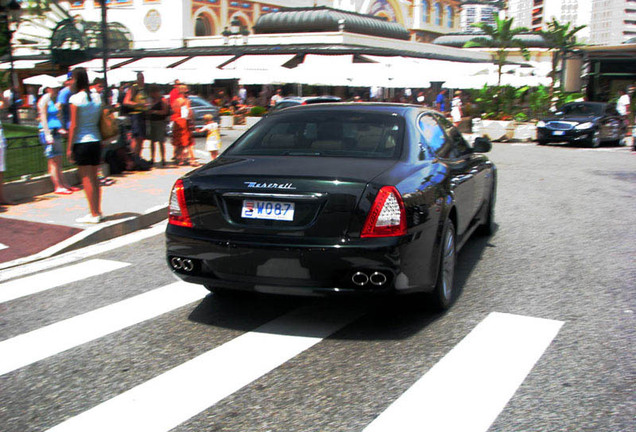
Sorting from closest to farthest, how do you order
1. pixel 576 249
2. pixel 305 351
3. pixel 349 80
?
pixel 305 351 → pixel 576 249 → pixel 349 80

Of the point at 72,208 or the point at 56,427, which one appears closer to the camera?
the point at 56,427

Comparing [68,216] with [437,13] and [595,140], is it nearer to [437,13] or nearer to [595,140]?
[595,140]

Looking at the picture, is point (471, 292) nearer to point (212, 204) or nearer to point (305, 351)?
point (305, 351)

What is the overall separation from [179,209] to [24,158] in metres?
6.91

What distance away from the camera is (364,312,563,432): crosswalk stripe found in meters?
3.46

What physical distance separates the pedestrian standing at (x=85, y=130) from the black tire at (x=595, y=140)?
17.7 meters

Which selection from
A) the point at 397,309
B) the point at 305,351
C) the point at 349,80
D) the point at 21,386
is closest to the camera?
the point at 21,386

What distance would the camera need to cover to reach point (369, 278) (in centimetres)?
441

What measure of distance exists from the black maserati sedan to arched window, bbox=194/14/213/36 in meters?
59.6

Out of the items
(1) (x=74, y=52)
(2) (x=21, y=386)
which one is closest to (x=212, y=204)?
(2) (x=21, y=386)

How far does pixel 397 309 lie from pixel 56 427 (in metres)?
2.64

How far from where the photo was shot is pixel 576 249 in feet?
24.2

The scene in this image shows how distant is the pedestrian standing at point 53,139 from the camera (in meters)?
10.8

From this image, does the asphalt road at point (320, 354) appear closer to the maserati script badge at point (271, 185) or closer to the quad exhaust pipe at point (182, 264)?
the quad exhaust pipe at point (182, 264)
